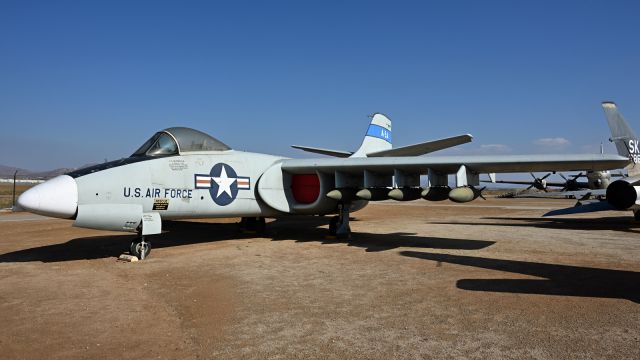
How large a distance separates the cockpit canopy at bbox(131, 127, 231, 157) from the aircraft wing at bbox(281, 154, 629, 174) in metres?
2.38

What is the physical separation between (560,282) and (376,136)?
1189cm

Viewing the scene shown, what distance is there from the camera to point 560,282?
6223mm

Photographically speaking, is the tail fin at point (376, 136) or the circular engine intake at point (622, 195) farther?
the tail fin at point (376, 136)

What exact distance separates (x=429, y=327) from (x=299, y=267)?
3.64 m

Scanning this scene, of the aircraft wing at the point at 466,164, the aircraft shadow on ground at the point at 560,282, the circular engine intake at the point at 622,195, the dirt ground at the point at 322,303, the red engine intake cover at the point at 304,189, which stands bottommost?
the aircraft shadow on ground at the point at 560,282

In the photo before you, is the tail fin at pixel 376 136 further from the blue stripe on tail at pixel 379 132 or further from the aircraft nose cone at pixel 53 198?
the aircraft nose cone at pixel 53 198

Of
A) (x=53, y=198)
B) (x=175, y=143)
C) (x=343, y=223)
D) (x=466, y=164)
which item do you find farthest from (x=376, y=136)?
(x=53, y=198)

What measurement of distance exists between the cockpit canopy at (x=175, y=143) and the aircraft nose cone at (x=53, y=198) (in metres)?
1.68

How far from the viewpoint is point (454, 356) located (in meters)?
3.51

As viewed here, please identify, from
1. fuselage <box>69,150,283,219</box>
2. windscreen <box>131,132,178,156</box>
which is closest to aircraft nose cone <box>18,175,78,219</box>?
fuselage <box>69,150,283,219</box>

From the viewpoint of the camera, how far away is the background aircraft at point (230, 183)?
765cm

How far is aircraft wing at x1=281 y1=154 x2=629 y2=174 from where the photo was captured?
857 centimetres

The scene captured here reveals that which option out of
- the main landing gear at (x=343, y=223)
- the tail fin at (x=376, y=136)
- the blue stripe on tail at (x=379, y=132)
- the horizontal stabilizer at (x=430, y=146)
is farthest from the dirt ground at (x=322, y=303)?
the blue stripe on tail at (x=379, y=132)

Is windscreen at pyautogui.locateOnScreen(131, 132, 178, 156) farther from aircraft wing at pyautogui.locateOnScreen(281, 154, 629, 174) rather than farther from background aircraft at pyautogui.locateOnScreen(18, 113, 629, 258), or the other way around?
aircraft wing at pyautogui.locateOnScreen(281, 154, 629, 174)
